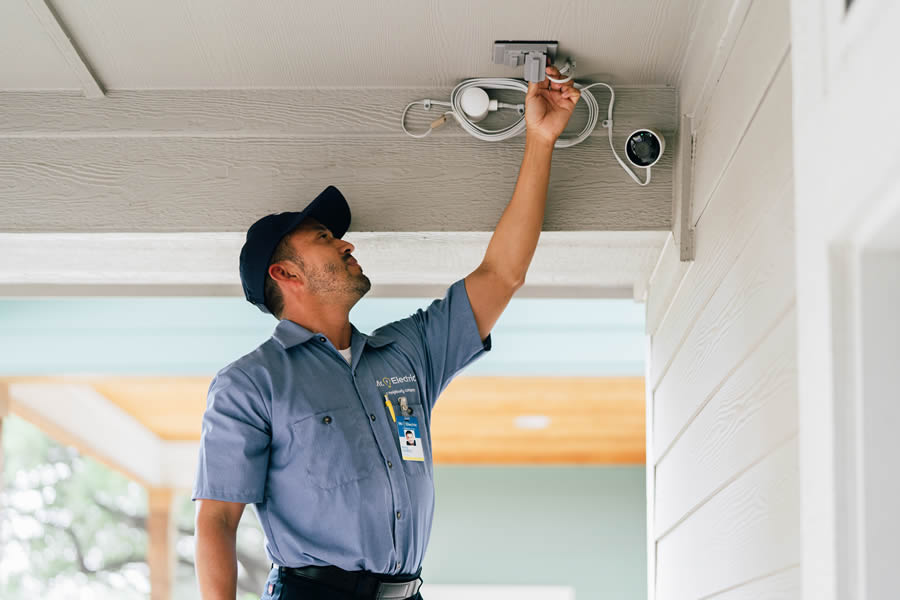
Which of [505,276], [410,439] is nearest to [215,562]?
[410,439]

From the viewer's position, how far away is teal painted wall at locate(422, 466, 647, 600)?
19.9 ft

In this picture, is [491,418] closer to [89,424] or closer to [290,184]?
[89,424]

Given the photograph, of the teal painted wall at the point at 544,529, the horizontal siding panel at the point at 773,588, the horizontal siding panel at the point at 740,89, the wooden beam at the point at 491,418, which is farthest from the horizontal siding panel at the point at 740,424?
the teal painted wall at the point at 544,529

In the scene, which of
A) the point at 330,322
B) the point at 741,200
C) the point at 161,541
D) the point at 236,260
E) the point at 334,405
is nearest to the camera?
the point at 741,200

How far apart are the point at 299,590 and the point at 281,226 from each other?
0.77 metres

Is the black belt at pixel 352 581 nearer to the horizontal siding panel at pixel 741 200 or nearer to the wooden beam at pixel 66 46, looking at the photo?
the horizontal siding panel at pixel 741 200

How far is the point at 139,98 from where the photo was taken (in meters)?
2.43

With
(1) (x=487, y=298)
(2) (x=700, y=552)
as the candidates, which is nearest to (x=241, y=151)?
(1) (x=487, y=298)

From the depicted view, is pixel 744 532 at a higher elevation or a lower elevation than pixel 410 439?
lower

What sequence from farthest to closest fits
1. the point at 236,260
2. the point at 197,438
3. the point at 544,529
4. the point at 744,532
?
1. the point at 197,438
2. the point at 544,529
3. the point at 236,260
4. the point at 744,532

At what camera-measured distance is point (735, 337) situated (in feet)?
5.41

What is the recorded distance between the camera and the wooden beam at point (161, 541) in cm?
652

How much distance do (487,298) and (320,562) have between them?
68 centimetres

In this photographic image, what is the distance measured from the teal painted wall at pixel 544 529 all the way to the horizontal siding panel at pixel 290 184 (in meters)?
4.09
